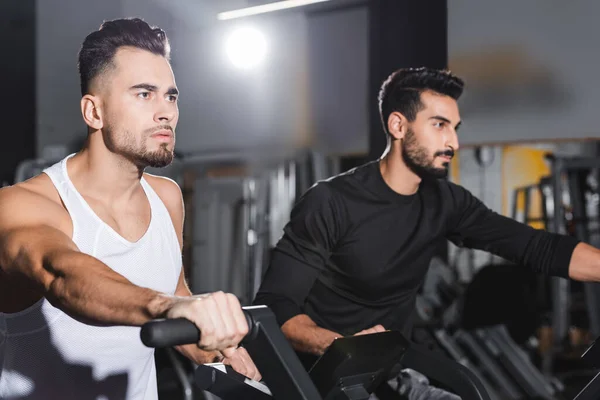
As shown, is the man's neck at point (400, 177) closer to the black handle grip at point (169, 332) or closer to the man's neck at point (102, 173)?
the man's neck at point (102, 173)

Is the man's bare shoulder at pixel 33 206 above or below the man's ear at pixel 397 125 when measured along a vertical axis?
below

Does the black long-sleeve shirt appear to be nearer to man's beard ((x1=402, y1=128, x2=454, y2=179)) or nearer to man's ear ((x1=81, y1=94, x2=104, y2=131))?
man's beard ((x1=402, y1=128, x2=454, y2=179))

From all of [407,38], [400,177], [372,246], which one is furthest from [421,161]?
[407,38]

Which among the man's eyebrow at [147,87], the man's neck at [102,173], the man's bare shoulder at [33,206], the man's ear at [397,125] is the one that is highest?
the man's eyebrow at [147,87]

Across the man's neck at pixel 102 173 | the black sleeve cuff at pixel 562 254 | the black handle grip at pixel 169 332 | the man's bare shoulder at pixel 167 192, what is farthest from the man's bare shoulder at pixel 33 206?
the black sleeve cuff at pixel 562 254

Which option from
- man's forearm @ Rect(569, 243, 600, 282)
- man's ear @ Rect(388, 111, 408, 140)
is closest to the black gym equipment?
man's forearm @ Rect(569, 243, 600, 282)

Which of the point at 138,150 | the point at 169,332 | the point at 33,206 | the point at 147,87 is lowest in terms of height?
the point at 169,332

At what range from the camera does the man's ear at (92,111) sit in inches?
72.2

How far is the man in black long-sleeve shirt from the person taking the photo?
2.33 meters

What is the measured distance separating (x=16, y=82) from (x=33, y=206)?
4.18m

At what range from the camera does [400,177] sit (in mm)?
2596

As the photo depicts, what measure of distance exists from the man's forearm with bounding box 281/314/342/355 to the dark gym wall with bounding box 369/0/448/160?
201cm

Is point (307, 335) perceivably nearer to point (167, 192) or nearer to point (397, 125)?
point (167, 192)

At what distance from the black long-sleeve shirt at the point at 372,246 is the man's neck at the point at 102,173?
63 cm
